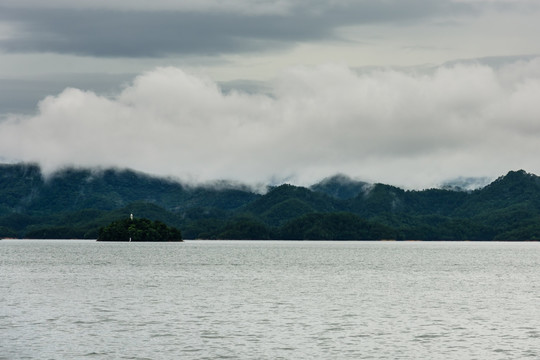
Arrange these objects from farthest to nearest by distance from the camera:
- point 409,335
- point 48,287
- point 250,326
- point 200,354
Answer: point 48,287, point 250,326, point 409,335, point 200,354

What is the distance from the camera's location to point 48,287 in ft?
397

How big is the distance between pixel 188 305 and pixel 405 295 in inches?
1319

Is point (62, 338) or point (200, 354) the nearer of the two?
point (200, 354)

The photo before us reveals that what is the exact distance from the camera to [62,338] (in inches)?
2606

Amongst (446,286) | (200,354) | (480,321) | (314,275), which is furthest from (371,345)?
(314,275)

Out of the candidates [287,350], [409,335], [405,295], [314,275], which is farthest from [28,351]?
[314,275]

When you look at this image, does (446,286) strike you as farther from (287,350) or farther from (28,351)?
(28,351)

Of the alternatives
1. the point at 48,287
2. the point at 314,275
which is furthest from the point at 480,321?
the point at 314,275

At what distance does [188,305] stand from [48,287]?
37.0 m

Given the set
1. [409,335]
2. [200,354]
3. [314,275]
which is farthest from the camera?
[314,275]

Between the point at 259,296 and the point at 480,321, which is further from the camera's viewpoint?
the point at 259,296

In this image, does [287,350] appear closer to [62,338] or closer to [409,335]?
[409,335]

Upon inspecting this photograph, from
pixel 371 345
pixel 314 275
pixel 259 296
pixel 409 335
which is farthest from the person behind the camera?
pixel 314 275

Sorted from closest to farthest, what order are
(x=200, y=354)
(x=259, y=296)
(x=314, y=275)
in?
1. (x=200, y=354)
2. (x=259, y=296)
3. (x=314, y=275)
